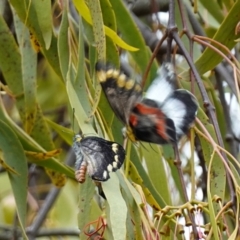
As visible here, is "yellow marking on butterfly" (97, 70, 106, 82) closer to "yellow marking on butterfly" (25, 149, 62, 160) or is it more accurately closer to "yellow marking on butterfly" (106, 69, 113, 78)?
"yellow marking on butterfly" (106, 69, 113, 78)

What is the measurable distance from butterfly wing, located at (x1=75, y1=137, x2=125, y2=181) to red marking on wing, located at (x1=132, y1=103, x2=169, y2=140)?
0.22 feet

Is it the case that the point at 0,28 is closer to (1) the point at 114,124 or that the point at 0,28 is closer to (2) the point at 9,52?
(2) the point at 9,52

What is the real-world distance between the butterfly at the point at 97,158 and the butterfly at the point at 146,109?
0.06m

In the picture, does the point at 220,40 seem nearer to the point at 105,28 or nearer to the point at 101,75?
the point at 105,28

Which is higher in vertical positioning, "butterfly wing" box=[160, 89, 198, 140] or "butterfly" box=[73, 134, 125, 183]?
"butterfly wing" box=[160, 89, 198, 140]

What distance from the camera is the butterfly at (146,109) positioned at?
3.12ft

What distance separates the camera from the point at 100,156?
90 centimetres

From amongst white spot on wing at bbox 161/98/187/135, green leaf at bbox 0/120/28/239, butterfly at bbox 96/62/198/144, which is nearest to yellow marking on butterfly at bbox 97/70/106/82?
butterfly at bbox 96/62/198/144

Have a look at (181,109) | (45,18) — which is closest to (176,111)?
(181,109)

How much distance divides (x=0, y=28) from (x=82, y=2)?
0.83 feet

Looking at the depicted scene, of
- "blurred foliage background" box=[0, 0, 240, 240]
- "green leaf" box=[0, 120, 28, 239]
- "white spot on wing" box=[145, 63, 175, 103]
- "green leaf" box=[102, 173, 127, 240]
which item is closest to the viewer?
"green leaf" box=[102, 173, 127, 240]

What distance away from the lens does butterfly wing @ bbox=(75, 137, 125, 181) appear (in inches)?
33.9

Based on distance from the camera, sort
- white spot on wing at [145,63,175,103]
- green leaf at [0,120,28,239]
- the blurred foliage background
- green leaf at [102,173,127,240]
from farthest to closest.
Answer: green leaf at [0,120,28,239] → white spot on wing at [145,63,175,103] → the blurred foliage background → green leaf at [102,173,127,240]

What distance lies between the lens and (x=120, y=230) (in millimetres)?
786
